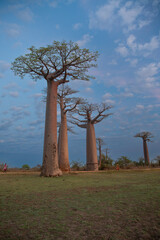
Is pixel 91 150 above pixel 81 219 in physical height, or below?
above

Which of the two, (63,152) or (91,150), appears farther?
(91,150)

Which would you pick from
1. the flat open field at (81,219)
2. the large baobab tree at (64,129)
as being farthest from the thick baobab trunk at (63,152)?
the flat open field at (81,219)

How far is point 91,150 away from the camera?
560 inches

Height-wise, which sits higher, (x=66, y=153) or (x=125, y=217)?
(x=66, y=153)

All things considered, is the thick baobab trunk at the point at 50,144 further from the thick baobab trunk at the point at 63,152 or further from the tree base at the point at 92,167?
the tree base at the point at 92,167

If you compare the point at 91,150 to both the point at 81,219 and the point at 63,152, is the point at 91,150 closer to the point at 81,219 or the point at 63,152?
the point at 63,152

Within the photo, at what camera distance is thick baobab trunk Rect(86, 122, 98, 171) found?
1391 centimetres

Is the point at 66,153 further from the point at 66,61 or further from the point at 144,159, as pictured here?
the point at 144,159

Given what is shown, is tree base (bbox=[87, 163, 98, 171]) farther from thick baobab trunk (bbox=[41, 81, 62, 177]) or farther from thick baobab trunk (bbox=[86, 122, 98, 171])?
thick baobab trunk (bbox=[41, 81, 62, 177])

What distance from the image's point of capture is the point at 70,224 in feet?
4.49

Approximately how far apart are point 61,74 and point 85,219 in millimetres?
6832

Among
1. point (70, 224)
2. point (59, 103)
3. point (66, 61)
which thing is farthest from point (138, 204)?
point (59, 103)

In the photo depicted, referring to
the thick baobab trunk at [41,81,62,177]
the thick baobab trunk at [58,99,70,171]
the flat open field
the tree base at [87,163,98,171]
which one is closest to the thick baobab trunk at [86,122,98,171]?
the tree base at [87,163,98,171]

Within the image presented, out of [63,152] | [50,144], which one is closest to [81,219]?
[50,144]
